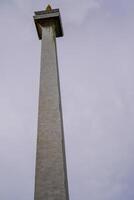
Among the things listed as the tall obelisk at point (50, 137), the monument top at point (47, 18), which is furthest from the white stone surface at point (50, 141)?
the monument top at point (47, 18)

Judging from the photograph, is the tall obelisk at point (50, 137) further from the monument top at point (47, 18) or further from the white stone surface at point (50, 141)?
the monument top at point (47, 18)

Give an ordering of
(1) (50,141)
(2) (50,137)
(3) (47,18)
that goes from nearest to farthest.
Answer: (1) (50,141) → (2) (50,137) → (3) (47,18)

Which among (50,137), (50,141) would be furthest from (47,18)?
(50,141)

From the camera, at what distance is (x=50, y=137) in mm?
10156

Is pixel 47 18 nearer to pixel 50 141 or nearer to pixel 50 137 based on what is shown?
pixel 50 137

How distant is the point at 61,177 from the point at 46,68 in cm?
536

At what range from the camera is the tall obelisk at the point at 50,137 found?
8.85m

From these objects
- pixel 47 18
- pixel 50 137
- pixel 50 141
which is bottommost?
pixel 50 141

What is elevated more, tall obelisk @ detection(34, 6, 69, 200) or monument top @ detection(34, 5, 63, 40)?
monument top @ detection(34, 5, 63, 40)

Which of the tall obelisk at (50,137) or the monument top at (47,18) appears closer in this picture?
the tall obelisk at (50,137)

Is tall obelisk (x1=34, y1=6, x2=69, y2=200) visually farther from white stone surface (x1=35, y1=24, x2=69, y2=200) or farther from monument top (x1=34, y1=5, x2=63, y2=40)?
monument top (x1=34, y1=5, x2=63, y2=40)

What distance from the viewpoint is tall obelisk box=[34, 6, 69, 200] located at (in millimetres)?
8852

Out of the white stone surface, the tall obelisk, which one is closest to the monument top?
the tall obelisk

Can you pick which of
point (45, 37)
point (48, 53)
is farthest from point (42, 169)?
point (45, 37)
